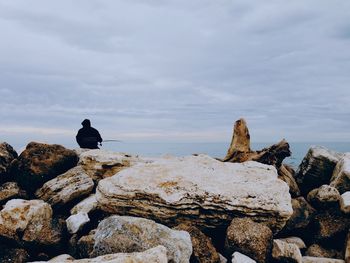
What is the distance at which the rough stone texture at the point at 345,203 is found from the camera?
51.2ft

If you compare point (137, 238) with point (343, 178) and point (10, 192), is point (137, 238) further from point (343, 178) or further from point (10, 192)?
point (343, 178)

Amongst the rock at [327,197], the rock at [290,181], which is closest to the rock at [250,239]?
the rock at [327,197]

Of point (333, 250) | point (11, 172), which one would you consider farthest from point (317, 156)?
point (11, 172)

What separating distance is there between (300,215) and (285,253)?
2996 mm

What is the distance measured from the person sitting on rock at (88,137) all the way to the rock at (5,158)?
435cm

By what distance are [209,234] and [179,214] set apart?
1374mm

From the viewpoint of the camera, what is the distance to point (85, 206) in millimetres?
14750

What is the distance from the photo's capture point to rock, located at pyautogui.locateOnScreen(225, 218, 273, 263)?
12445 mm

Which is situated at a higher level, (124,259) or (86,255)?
(124,259)

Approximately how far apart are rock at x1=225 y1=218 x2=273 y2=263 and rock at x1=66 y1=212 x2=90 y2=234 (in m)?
4.71

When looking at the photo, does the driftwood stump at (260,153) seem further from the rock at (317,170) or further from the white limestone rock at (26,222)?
the white limestone rock at (26,222)

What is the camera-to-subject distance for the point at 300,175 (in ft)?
63.2

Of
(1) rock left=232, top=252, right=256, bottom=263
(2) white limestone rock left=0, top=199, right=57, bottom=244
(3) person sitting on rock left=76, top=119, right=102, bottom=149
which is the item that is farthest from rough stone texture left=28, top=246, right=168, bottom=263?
(3) person sitting on rock left=76, top=119, right=102, bottom=149

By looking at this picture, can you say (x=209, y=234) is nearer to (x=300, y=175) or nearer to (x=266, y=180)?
(x=266, y=180)
